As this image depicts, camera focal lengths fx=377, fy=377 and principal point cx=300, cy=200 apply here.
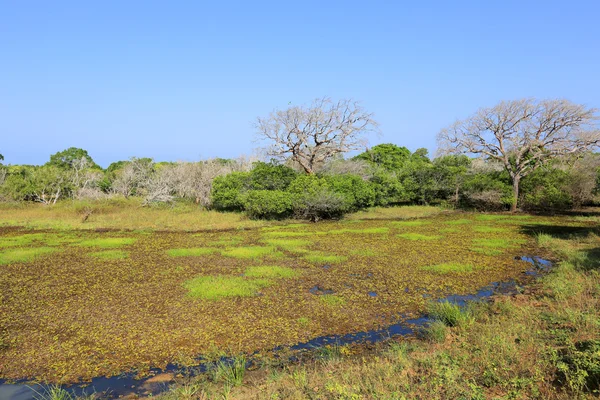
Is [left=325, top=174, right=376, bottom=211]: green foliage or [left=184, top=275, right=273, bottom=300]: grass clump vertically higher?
[left=325, top=174, right=376, bottom=211]: green foliage

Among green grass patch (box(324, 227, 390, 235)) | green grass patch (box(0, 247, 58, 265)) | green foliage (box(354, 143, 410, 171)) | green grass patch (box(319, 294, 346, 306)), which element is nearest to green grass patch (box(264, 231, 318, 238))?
green grass patch (box(324, 227, 390, 235))

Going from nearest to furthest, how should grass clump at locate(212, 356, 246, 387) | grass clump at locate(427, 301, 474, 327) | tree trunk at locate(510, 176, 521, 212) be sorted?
grass clump at locate(212, 356, 246, 387)
grass clump at locate(427, 301, 474, 327)
tree trunk at locate(510, 176, 521, 212)

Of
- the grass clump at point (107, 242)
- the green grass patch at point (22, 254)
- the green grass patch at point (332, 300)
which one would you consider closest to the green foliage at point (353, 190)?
the grass clump at point (107, 242)

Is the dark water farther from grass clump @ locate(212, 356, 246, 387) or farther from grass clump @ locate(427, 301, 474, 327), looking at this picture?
grass clump @ locate(212, 356, 246, 387)

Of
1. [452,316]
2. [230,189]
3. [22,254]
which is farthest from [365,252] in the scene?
[230,189]

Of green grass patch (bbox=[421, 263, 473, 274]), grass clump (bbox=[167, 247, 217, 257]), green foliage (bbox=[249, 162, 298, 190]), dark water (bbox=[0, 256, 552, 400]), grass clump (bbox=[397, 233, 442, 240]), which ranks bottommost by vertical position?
dark water (bbox=[0, 256, 552, 400])

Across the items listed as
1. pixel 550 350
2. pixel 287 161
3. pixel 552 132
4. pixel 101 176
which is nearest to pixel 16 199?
pixel 101 176

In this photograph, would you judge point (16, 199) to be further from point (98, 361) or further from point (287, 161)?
point (98, 361)

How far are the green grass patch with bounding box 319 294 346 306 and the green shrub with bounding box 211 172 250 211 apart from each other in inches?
688

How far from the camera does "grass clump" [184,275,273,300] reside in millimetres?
9773

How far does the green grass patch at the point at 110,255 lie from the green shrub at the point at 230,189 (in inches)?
469

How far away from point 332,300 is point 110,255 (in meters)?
9.38

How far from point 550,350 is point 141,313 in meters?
7.81

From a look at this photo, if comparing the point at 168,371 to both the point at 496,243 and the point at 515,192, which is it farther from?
the point at 515,192
